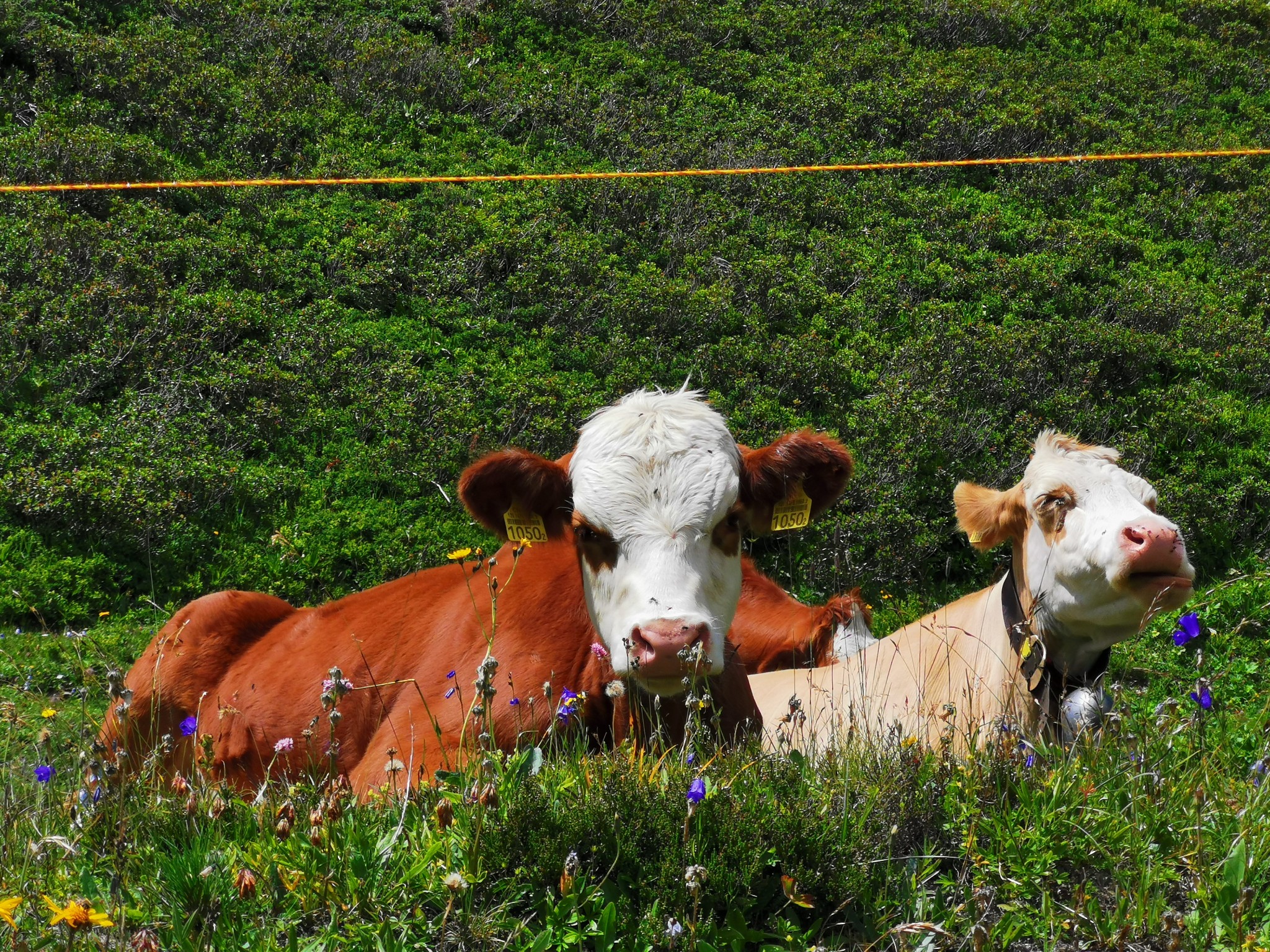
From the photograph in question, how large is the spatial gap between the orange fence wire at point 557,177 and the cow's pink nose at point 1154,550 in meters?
5.57

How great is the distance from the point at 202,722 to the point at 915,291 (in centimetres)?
→ 901

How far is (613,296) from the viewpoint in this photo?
1144cm

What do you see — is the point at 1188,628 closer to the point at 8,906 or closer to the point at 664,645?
the point at 664,645

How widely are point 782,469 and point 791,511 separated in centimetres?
22

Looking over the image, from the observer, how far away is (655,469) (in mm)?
4328

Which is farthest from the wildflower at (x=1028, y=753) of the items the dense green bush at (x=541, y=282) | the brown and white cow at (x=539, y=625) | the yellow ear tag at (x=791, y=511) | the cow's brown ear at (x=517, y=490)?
the dense green bush at (x=541, y=282)

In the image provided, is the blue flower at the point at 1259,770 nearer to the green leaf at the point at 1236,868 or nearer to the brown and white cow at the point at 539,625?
the green leaf at the point at 1236,868

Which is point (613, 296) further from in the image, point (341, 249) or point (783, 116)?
point (783, 116)

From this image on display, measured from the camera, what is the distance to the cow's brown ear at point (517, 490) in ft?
15.1

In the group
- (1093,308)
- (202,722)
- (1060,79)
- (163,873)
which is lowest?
(202,722)

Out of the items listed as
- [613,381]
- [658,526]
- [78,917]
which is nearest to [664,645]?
[658,526]

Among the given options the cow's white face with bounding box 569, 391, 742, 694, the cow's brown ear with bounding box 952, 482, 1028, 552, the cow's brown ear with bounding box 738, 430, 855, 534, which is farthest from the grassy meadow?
the cow's brown ear with bounding box 738, 430, 855, 534

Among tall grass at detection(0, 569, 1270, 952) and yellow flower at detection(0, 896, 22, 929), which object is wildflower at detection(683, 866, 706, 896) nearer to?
tall grass at detection(0, 569, 1270, 952)

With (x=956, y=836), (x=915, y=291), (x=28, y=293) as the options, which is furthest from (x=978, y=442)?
(x=28, y=293)
